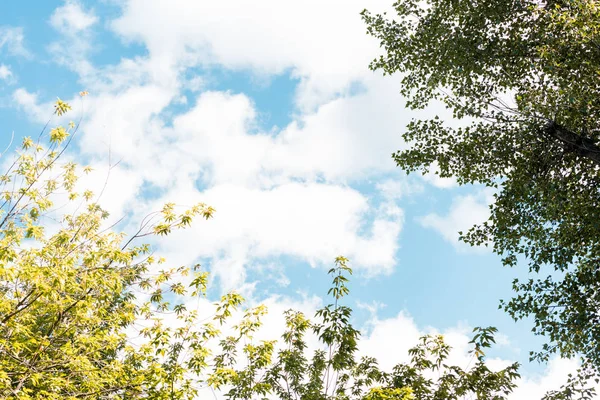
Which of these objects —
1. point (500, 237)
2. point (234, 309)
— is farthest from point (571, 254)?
point (234, 309)

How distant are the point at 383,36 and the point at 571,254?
29.7 ft

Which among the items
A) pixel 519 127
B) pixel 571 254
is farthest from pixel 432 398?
pixel 519 127

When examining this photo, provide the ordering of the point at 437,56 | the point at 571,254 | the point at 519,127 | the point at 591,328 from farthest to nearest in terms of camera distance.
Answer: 1. the point at 437,56
2. the point at 519,127
3. the point at 571,254
4. the point at 591,328

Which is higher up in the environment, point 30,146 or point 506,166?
point 506,166

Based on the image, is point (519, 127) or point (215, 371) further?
point (519, 127)

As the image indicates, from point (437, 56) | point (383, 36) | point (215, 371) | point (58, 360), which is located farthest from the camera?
point (383, 36)

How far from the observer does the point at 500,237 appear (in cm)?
1401

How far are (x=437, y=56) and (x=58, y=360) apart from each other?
1338 cm

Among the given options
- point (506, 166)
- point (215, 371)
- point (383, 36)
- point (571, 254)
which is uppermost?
point (383, 36)

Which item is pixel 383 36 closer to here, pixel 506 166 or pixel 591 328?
pixel 506 166

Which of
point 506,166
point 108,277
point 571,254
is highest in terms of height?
point 506,166

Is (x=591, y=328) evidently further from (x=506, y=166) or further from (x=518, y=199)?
(x=506, y=166)

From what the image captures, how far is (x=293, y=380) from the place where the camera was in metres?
11.8

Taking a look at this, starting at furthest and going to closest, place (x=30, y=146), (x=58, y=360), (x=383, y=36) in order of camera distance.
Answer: (x=383, y=36) → (x=30, y=146) → (x=58, y=360)
